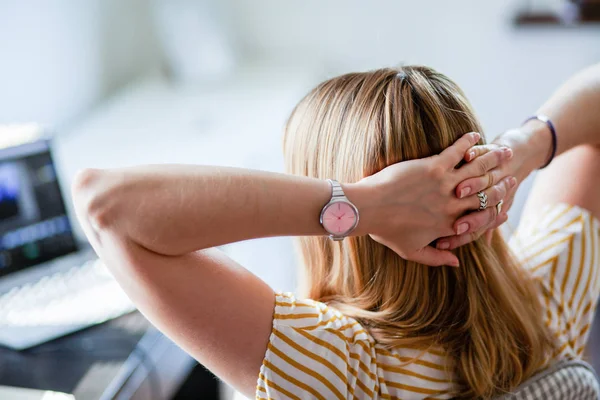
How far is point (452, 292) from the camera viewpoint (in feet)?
2.78

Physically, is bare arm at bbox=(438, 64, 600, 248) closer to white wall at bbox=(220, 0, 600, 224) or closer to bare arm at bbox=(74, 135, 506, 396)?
bare arm at bbox=(74, 135, 506, 396)

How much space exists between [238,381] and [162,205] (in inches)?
9.4

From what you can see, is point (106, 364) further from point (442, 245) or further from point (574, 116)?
point (574, 116)

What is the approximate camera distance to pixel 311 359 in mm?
732

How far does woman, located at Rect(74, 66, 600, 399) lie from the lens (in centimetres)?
68

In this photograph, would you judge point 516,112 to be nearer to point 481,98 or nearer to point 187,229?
point 481,98

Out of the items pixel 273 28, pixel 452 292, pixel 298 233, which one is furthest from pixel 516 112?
pixel 298 233

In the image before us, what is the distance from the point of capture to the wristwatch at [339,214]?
69 centimetres

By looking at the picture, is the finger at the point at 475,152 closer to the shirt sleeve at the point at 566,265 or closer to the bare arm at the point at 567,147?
the bare arm at the point at 567,147

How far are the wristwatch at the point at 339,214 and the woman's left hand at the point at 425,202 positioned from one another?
2 cm

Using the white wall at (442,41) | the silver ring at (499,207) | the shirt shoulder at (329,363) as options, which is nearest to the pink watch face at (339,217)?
the shirt shoulder at (329,363)

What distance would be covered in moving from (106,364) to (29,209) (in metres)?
0.36

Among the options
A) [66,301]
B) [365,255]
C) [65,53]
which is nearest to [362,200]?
[365,255]

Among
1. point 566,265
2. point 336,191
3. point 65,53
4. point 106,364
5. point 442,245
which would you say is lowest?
point 106,364
